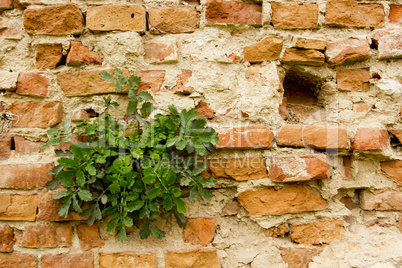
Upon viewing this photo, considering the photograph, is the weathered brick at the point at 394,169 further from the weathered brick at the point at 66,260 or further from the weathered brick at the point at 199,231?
the weathered brick at the point at 66,260

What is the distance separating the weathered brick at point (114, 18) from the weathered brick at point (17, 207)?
57 cm

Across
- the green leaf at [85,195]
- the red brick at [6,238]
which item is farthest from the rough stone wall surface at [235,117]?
the green leaf at [85,195]

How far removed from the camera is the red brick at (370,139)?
87cm

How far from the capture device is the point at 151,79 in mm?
882

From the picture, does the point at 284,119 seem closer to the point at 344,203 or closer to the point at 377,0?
the point at 344,203

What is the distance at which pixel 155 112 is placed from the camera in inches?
34.2

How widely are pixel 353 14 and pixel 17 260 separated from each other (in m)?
1.32

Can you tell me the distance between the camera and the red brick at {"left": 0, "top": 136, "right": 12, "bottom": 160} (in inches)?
34.3

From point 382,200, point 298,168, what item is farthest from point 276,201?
point 382,200

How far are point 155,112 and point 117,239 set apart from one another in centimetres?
40

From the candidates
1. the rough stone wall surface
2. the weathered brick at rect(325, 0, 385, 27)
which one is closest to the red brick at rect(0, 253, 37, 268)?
the rough stone wall surface

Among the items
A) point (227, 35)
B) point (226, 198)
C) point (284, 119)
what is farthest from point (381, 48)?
point (226, 198)

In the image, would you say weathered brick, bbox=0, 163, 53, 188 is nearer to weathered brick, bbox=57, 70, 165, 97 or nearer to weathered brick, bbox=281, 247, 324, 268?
weathered brick, bbox=57, 70, 165, 97

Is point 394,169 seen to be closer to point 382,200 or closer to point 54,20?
point 382,200
